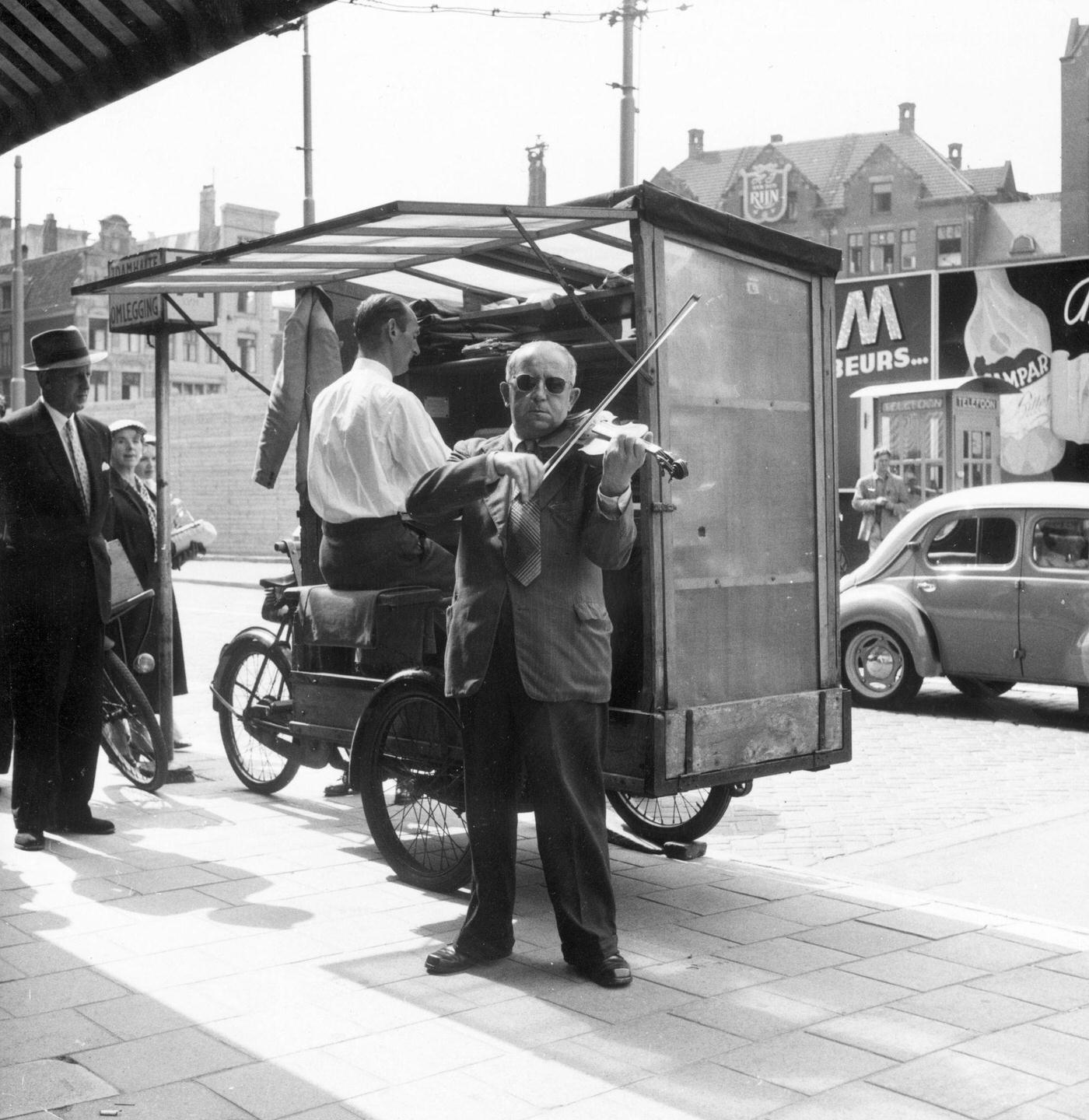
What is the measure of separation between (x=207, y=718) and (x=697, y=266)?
6187 mm

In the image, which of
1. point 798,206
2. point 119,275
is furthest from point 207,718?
point 798,206

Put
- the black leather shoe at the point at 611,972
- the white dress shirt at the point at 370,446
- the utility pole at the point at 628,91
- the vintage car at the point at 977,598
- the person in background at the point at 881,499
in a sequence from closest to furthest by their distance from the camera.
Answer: the black leather shoe at the point at 611,972 → the white dress shirt at the point at 370,446 → the vintage car at the point at 977,598 → the person in background at the point at 881,499 → the utility pole at the point at 628,91

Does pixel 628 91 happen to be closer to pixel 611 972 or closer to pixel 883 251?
pixel 611 972

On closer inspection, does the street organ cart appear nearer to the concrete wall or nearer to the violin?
the violin

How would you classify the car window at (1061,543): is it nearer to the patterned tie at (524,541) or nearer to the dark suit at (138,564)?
the dark suit at (138,564)

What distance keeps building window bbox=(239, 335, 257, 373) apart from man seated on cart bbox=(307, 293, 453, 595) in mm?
61646

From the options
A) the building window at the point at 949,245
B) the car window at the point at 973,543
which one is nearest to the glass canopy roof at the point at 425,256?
the car window at the point at 973,543

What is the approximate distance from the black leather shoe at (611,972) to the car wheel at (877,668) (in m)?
7.20

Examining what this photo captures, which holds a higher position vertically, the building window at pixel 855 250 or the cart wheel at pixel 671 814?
the building window at pixel 855 250

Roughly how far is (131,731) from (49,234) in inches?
2758

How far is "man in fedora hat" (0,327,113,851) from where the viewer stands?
643 cm

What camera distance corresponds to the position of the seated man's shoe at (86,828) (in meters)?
6.56

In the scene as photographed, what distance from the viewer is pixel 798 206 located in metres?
65.0

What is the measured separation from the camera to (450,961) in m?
4.61
